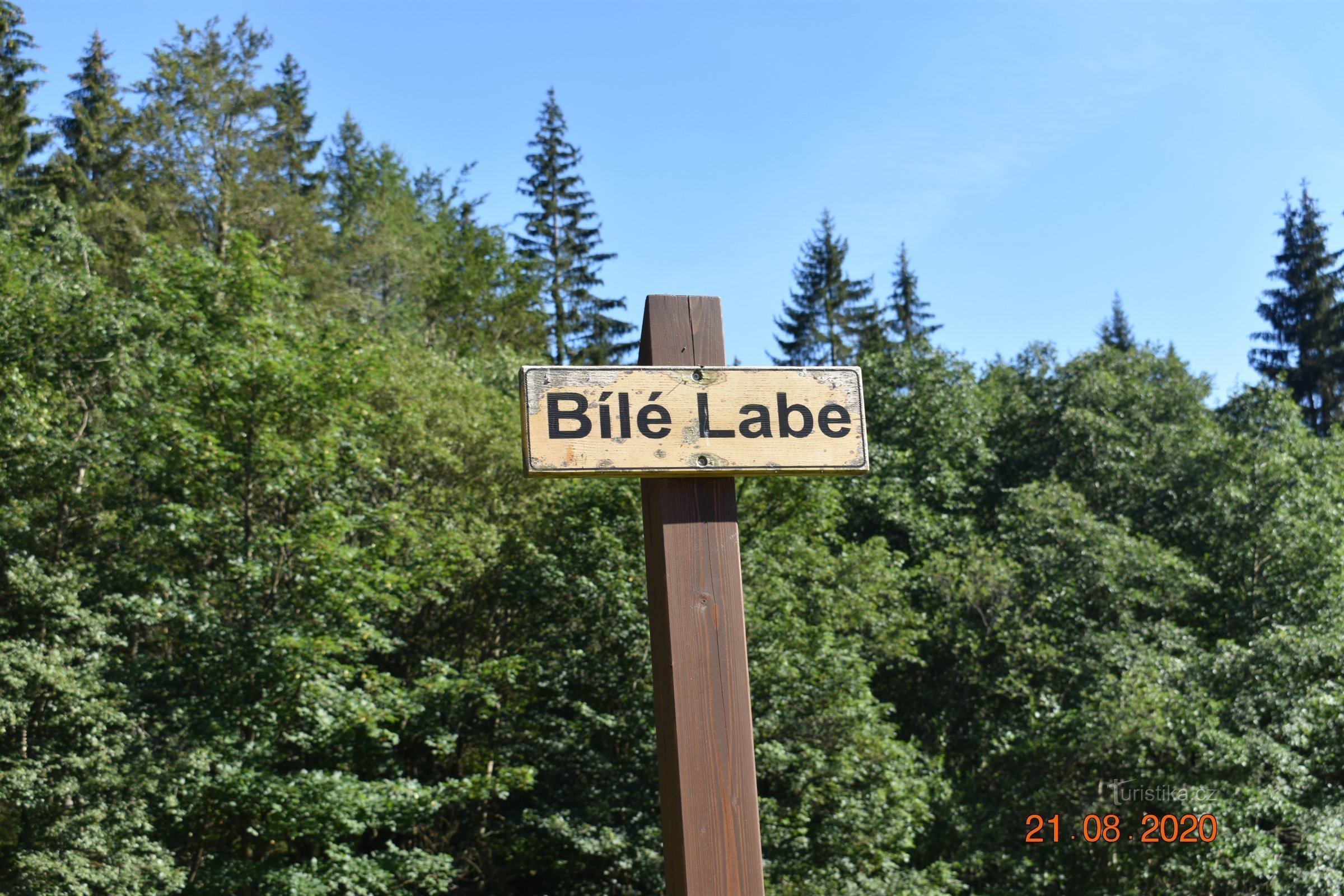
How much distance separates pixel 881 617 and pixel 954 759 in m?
2.89

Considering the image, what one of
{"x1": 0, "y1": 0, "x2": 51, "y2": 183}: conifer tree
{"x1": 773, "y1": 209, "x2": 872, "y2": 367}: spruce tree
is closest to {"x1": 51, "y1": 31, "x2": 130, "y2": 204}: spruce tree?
{"x1": 0, "y1": 0, "x2": 51, "y2": 183}: conifer tree

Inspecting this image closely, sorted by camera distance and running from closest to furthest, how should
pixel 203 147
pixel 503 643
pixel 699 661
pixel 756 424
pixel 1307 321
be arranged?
pixel 699 661 < pixel 756 424 < pixel 503 643 < pixel 203 147 < pixel 1307 321

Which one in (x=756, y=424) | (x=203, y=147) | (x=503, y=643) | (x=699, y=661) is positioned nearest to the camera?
(x=699, y=661)

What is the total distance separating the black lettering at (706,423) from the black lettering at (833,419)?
0.61 feet

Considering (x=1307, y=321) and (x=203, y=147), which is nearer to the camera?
(x=203, y=147)

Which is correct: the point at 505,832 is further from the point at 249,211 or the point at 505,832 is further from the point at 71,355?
the point at 249,211

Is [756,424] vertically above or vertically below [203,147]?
below

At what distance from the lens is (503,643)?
546 inches

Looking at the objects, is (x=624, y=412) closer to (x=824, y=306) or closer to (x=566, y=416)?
(x=566, y=416)

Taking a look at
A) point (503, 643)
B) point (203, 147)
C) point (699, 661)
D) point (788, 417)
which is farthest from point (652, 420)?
point (203, 147)

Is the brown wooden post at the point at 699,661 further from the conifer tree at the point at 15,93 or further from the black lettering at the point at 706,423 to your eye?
the conifer tree at the point at 15,93

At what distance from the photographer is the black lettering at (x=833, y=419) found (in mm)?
2195

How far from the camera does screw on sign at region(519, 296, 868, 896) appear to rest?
6.54 feet

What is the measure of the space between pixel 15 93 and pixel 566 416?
87.2 feet
